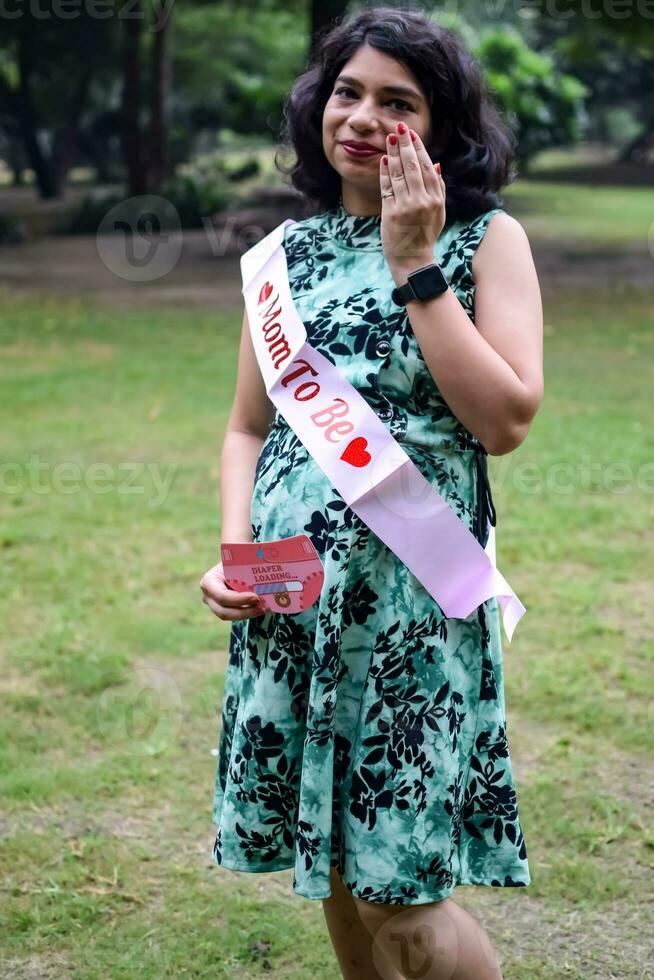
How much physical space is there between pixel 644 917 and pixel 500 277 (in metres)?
1.71

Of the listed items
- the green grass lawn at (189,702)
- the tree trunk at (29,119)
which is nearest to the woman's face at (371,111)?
the green grass lawn at (189,702)

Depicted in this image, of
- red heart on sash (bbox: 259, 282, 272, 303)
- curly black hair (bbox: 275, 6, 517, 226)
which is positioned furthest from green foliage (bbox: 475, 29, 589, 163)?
red heart on sash (bbox: 259, 282, 272, 303)

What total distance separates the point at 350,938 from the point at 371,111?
4.70 ft

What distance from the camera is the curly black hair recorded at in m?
1.96

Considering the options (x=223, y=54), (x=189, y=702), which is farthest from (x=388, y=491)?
(x=223, y=54)

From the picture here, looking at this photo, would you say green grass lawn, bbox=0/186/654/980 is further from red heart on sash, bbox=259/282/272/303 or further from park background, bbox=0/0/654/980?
red heart on sash, bbox=259/282/272/303

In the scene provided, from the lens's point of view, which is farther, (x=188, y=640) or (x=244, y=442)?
(x=188, y=640)

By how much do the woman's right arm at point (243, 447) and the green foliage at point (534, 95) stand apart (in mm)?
26853

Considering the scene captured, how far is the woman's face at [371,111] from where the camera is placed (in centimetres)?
194

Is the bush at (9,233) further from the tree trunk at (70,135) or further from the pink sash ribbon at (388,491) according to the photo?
the pink sash ribbon at (388,491)

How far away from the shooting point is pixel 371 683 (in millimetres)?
1885

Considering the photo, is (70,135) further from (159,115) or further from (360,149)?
(360,149)

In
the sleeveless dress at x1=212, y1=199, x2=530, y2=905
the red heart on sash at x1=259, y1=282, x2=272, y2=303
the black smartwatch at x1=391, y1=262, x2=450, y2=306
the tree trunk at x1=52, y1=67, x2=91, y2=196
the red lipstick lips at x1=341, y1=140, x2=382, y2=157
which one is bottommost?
the tree trunk at x1=52, y1=67, x2=91, y2=196

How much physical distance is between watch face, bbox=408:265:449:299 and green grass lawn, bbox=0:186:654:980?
63.1 inches
